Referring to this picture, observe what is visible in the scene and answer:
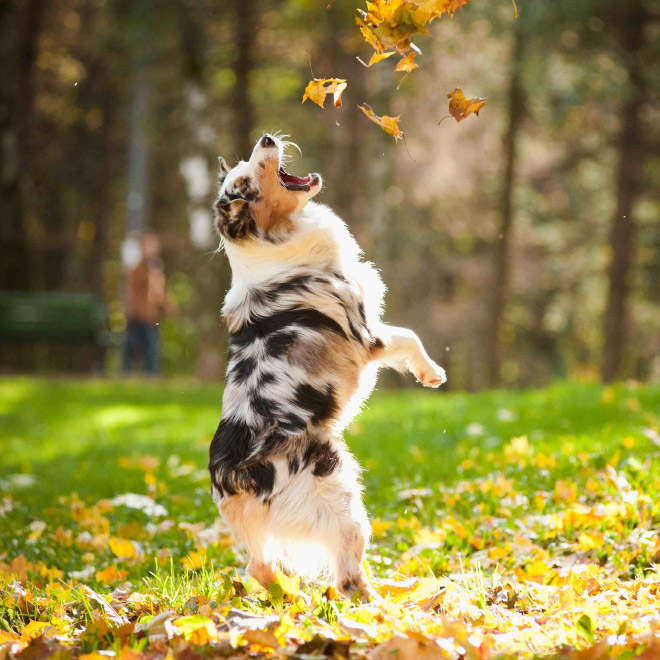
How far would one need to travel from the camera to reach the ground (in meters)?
3.22

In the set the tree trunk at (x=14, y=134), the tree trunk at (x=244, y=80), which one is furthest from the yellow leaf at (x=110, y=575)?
the tree trunk at (x=14, y=134)

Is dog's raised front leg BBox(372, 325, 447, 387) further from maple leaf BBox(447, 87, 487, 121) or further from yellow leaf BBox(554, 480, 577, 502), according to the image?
yellow leaf BBox(554, 480, 577, 502)

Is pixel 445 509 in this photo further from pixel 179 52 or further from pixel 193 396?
pixel 179 52

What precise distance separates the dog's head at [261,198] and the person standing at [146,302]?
1224 centimetres

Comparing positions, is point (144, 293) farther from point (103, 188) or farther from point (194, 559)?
point (194, 559)

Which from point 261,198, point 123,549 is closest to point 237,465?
point 261,198

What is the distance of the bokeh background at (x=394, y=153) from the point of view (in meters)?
16.7

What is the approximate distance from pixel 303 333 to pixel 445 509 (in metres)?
2.28

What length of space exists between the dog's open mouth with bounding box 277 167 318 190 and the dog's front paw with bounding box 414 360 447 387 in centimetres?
A: 114

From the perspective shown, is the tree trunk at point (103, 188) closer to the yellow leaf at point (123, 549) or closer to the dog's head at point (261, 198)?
the yellow leaf at point (123, 549)

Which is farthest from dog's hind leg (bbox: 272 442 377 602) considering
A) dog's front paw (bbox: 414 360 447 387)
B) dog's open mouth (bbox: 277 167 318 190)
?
dog's open mouth (bbox: 277 167 318 190)

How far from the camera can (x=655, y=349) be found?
23.1 m

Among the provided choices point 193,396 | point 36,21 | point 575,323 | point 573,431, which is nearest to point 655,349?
point 575,323

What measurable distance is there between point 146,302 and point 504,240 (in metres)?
8.84
